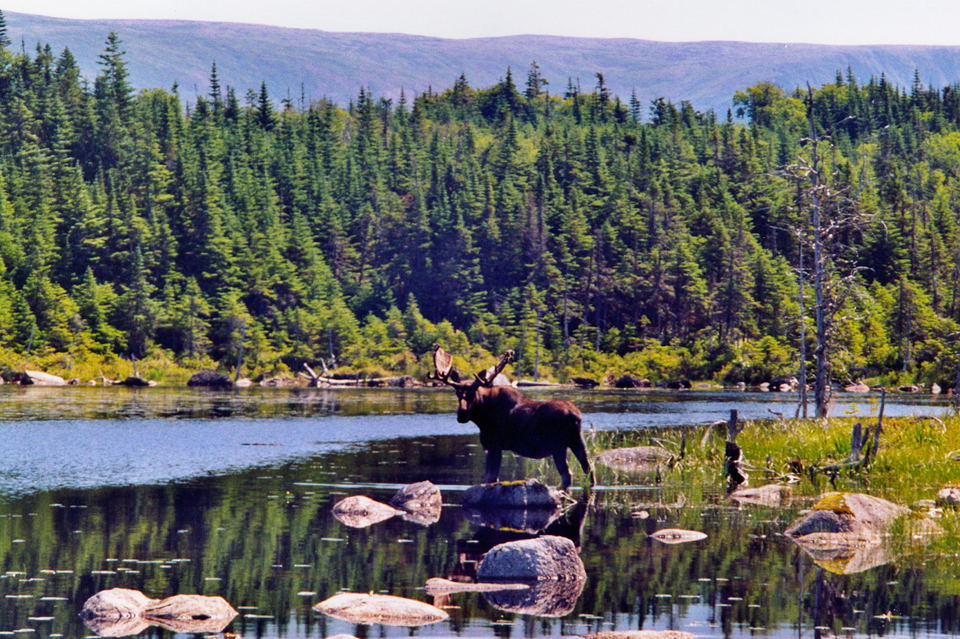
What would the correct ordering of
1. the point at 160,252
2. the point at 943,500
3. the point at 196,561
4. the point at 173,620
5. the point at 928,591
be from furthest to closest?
the point at 160,252, the point at 943,500, the point at 196,561, the point at 928,591, the point at 173,620

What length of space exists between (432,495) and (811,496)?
352 inches

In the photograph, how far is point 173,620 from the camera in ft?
53.2

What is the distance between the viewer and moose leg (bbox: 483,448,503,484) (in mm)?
27953

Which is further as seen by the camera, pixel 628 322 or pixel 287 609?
pixel 628 322

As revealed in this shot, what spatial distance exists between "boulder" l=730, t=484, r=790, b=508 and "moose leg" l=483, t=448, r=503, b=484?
556 centimetres

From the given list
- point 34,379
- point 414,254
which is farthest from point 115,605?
point 414,254

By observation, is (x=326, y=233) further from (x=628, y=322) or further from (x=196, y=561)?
(x=196, y=561)

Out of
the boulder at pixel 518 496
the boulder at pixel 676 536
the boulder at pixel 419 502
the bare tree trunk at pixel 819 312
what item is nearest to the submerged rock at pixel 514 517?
the boulder at pixel 518 496

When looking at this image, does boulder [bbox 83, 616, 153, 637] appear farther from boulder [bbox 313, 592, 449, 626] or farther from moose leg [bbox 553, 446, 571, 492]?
moose leg [bbox 553, 446, 571, 492]

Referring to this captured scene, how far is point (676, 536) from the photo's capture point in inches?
909

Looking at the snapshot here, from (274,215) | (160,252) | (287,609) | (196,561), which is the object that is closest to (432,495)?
(196,561)

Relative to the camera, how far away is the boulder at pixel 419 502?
87.5ft

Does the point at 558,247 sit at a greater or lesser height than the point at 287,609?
lesser

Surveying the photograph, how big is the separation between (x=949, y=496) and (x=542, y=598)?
1347 centimetres
